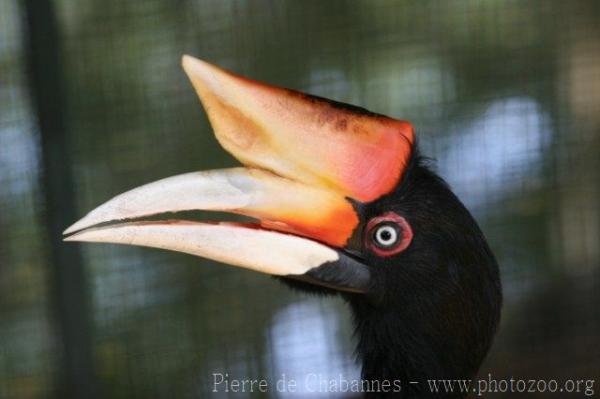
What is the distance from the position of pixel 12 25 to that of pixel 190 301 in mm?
768

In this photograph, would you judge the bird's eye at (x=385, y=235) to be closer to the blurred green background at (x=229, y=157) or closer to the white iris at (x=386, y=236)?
the white iris at (x=386, y=236)

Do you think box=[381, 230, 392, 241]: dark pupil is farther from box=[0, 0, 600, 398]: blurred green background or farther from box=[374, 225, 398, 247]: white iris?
box=[0, 0, 600, 398]: blurred green background

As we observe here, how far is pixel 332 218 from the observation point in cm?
111

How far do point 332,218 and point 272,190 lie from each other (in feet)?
0.29

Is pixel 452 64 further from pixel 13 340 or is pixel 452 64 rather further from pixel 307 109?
pixel 13 340

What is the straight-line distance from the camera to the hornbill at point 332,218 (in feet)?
3.53

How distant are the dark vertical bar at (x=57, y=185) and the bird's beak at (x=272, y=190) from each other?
2.75ft

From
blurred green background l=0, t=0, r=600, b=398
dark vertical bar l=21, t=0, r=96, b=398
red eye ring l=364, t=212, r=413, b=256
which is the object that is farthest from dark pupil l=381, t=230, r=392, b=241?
dark vertical bar l=21, t=0, r=96, b=398

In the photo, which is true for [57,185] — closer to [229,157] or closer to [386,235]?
[229,157]

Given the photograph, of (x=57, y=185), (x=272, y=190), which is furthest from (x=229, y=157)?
(x=272, y=190)

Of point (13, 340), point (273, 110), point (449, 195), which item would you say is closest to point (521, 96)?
point (449, 195)

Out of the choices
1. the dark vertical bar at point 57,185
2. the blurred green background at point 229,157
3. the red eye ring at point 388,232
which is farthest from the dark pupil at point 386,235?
the dark vertical bar at point 57,185

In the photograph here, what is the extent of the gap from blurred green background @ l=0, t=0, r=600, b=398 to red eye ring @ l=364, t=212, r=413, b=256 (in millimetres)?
774

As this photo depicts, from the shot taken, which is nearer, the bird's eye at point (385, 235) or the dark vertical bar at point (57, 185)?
the bird's eye at point (385, 235)
